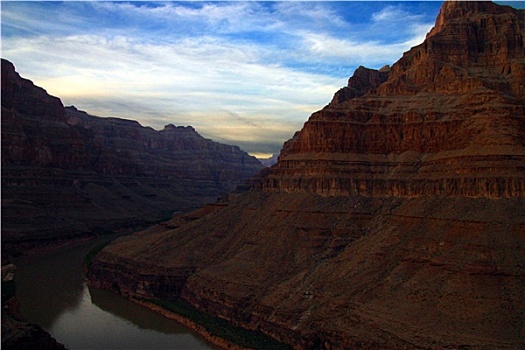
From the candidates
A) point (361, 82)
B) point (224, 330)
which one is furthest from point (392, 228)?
point (361, 82)

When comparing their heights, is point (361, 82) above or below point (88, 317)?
above

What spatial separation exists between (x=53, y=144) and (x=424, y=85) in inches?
4605

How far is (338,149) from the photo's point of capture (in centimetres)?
8006

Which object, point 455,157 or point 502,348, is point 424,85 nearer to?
point 455,157

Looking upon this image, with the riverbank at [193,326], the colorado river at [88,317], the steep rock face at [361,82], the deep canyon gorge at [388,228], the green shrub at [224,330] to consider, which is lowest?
the colorado river at [88,317]

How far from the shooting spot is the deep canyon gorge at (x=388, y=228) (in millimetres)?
47625

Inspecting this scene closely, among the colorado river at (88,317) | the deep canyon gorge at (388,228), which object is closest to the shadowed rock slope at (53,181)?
the deep canyon gorge at (388,228)

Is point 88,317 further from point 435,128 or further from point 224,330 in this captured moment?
point 435,128

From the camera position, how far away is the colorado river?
5784cm

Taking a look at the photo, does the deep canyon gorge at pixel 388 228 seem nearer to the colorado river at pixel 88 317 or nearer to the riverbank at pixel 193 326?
the riverbank at pixel 193 326

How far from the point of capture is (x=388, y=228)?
63312 mm

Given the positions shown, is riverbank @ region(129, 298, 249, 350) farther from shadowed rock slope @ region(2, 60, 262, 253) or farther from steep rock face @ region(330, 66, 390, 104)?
steep rock face @ region(330, 66, 390, 104)

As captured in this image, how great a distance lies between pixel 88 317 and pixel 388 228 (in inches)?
1492

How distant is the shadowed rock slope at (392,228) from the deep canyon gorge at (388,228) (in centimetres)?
18
